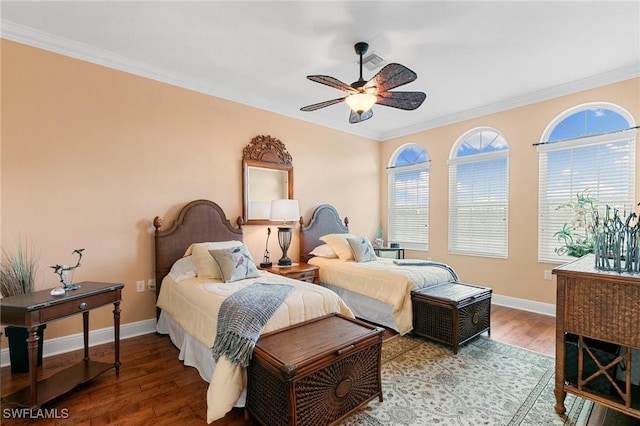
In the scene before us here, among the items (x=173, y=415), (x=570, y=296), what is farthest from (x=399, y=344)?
(x=173, y=415)

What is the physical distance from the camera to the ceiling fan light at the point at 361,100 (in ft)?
8.53

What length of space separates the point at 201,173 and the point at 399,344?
9.47ft

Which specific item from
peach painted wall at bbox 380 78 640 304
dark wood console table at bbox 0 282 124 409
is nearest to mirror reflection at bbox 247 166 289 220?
dark wood console table at bbox 0 282 124 409

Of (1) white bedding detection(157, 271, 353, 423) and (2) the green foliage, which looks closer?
(1) white bedding detection(157, 271, 353, 423)

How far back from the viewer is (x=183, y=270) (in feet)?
9.91

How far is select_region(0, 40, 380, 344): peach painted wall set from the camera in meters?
2.55

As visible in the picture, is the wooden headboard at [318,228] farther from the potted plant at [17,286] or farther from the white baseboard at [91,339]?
the potted plant at [17,286]

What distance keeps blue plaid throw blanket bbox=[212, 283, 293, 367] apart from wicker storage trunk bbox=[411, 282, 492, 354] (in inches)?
58.7

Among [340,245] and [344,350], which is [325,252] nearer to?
[340,245]

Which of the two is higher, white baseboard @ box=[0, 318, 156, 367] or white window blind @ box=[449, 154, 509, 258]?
white window blind @ box=[449, 154, 509, 258]

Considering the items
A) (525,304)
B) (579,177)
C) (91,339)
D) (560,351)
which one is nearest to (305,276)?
(91,339)

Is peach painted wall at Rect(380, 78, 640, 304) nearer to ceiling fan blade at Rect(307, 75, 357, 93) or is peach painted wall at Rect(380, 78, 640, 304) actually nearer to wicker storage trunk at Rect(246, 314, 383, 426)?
ceiling fan blade at Rect(307, 75, 357, 93)

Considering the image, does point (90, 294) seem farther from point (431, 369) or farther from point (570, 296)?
point (570, 296)

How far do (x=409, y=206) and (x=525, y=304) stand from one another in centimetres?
227
